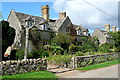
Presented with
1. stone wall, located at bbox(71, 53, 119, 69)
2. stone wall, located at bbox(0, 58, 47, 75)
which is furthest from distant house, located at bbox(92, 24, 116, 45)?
stone wall, located at bbox(0, 58, 47, 75)

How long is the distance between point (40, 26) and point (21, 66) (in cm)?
1870

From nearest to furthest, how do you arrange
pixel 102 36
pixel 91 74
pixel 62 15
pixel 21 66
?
pixel 21 66 < pixel 91 74 < pixel 62 15 < pixel 102 36

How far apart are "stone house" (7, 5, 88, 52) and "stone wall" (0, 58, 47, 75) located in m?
10.5

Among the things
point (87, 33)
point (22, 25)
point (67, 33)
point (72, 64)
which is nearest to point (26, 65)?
point (72, 64)

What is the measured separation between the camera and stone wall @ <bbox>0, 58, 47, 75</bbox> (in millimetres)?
9633

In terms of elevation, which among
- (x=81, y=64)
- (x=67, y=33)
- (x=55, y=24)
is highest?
(x=55, y=24)

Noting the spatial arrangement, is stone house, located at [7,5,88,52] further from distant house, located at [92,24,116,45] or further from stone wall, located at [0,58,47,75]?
distant house, located at [92,24,116,45]

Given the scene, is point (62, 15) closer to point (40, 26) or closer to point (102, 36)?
point (40, 26)

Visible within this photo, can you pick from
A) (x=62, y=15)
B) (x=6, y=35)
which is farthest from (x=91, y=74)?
(x=62, y=15)

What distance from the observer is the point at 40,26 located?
28.5 m

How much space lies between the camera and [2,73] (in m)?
9.45

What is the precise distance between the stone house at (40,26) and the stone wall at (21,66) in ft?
34.5

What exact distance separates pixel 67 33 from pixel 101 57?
51.4ft

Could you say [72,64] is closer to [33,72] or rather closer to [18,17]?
[33,72]
